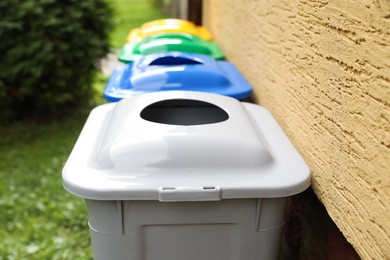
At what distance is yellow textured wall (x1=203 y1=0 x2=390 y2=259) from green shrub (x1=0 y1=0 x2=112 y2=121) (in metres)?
3.00

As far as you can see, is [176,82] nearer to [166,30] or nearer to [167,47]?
[167,47]

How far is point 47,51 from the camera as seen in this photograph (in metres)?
4.47

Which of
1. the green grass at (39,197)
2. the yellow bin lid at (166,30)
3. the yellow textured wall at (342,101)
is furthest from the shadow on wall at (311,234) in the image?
the yellow bin lid at (166,30)

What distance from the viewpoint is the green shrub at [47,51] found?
14.5 ft

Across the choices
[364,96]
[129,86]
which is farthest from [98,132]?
[364,96]

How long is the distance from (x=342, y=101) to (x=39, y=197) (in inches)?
110

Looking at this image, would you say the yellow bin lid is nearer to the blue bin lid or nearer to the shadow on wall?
the blue bin lid

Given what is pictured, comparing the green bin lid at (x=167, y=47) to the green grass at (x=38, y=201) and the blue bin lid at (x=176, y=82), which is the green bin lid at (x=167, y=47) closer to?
the blue bin lid at (x=176, y=82)

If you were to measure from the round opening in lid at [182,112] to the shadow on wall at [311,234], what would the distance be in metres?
0.61

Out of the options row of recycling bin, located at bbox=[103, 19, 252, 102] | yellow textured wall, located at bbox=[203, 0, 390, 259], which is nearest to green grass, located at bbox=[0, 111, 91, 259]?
row of recycling bin, located at bbox=[103, 19, 252, 102]

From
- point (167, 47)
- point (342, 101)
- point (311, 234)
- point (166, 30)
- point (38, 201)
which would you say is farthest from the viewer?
point (166, 30)

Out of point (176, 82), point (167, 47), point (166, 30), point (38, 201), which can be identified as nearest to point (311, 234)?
point (176, 82)

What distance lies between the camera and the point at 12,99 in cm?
480

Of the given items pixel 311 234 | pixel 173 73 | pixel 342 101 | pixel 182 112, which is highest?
pixel 342 101
